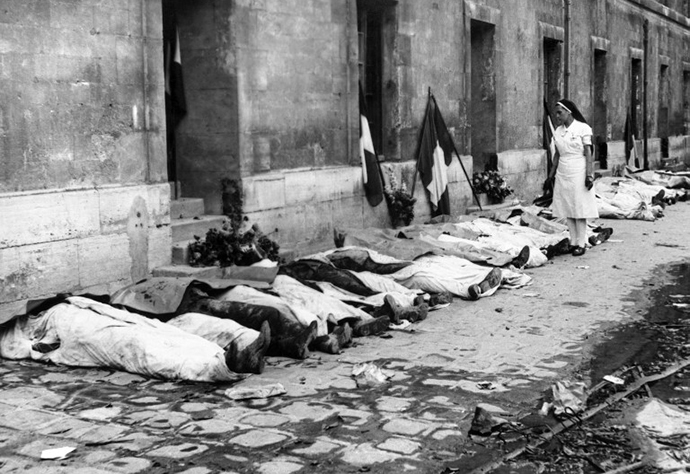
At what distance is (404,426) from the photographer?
5203 mm

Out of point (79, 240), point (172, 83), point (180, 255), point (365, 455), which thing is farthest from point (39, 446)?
point (172, 83)

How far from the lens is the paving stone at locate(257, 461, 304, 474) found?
4516mm

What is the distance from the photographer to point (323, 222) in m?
11.7

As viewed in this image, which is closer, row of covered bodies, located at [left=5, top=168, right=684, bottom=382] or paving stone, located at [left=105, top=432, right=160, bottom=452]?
paving stone, located at [left=105, top=432, right=160, bottom=452]

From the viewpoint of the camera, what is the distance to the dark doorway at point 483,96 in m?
17.2

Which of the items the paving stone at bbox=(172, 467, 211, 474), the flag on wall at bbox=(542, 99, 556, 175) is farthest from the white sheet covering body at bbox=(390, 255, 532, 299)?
the flag on wall at bbox=(542, 99, 556, 175)

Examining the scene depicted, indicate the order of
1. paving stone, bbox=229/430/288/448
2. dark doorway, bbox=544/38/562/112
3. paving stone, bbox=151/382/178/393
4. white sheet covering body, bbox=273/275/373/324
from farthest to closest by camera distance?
1. dark doorway, bbox=544/38/562/112
2. white sheet covering body, bbox=273/275/373/324
3. paving stone, bbox=151/382/178/393
4. paving stone, bbox=229/430/288/448

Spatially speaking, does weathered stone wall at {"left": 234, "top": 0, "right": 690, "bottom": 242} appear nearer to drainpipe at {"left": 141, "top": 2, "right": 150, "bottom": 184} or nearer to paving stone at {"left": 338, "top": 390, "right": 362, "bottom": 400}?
drainpipe at {"left": 141, "top": 2, "right": 150, "bottom": 184}

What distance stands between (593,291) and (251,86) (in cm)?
417

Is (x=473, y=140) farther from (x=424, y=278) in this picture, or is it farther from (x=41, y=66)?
(x=41, y=66)

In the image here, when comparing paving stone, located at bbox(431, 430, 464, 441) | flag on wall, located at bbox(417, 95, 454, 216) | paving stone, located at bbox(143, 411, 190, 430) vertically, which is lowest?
paving stone, located at bbox(431, 430, 464, 441)

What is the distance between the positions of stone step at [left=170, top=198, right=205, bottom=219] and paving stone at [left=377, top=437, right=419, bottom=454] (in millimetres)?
5557

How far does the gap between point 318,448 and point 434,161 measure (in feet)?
32.8

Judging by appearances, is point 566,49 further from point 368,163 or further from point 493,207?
point 368,163
